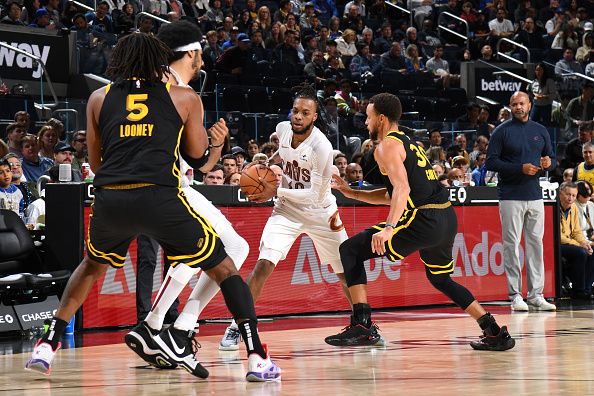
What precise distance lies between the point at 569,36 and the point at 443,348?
18.0 metres

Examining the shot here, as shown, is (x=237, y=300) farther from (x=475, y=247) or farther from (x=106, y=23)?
(x=106, y=23)

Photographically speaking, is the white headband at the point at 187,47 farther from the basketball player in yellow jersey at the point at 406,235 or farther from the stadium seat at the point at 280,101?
the stadium seat at the point at 280,101

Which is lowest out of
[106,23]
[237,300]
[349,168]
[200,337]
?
[200,337]

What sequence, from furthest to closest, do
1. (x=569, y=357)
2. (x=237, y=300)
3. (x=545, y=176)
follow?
(x=545, y=176) < (x=569, y=357) < (x=237, y=300)

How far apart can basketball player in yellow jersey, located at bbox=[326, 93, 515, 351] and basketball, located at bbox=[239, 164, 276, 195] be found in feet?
1.87

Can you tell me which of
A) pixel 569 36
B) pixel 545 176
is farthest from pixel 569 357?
pixel 569 36

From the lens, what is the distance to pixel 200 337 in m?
8.83

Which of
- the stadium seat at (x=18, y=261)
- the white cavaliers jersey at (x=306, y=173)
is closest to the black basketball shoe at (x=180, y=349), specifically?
the white cavaliers jersey at (x=306, y=173)

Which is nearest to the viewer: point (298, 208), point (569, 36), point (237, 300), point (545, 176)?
point (237, 300)

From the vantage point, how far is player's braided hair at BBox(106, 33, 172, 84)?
5906 millimetres

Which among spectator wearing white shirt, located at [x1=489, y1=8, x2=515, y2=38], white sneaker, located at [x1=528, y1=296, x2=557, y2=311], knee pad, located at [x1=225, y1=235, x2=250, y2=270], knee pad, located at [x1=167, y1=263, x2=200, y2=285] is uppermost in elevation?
spectator wearing white shirt, located at [x1=489, y1=8, x2=515, y2=38]

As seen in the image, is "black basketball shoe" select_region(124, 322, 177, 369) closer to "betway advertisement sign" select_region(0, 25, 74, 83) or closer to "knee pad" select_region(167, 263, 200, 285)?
"knee pad" select_region(167, 263, 200, 285)

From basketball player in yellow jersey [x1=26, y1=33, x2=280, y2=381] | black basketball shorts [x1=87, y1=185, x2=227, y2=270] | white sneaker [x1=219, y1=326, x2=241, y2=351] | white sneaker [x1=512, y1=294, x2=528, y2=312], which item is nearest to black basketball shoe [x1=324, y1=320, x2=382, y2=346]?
white sneaker [x1=219, y1=326, x2=241, y2=351]

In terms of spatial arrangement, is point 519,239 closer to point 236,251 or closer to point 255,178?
point 255,178
